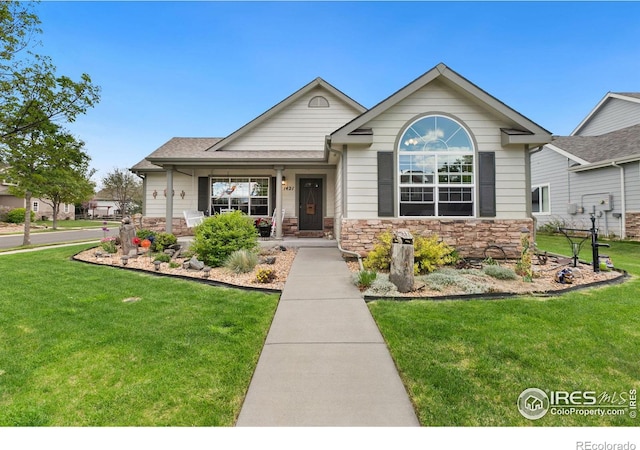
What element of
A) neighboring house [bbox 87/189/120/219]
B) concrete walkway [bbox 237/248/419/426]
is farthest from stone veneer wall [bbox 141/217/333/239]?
neighboring house [bbox 87/189/120/219]

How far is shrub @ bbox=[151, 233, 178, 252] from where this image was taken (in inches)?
337

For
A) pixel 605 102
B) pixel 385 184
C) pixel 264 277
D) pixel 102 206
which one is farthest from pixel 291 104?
pixel 102 206

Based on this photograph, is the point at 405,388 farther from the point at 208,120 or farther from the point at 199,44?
the point at 208,120

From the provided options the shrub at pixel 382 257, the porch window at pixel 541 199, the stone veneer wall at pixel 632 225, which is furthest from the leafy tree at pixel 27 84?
the porch window at pixel 541 199

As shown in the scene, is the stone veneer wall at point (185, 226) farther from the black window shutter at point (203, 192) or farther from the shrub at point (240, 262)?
the shrub at point (240, 262)

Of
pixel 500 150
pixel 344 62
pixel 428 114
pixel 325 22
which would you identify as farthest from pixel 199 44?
pixel 500 150

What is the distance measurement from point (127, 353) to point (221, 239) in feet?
13.9

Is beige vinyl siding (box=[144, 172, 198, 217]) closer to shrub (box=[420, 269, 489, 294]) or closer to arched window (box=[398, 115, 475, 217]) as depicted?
arched window (box=[398, 115, 475, 217])

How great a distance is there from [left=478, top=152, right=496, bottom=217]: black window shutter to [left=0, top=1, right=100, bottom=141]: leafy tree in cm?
1352

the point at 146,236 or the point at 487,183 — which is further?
the point at 146,236

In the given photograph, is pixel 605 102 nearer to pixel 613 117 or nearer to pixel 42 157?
pixel 613 117

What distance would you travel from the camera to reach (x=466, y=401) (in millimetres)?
2146

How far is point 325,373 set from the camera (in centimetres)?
257

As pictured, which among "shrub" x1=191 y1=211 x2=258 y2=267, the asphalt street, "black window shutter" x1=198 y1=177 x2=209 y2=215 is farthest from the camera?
the asphalt street
